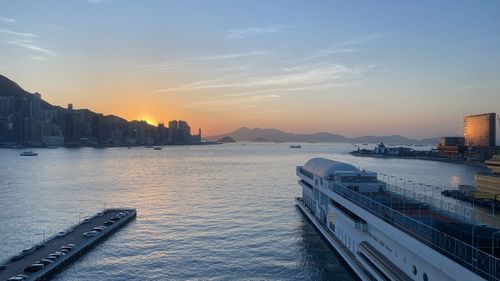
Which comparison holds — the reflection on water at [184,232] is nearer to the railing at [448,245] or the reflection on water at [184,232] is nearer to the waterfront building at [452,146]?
the railing at [448,245]

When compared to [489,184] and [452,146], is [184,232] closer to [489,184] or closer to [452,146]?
[489,184]

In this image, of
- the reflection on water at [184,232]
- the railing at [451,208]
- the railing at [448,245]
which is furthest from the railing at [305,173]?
the railing at [448,245]

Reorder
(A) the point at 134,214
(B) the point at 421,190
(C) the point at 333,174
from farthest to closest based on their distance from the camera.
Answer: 1. (B) the point at 421,190
2. (A) the point at 134,214
3. (C) the point at 333,174

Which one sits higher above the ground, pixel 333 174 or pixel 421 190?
pixel 333 174

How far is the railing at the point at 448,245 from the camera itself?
41.2 ft

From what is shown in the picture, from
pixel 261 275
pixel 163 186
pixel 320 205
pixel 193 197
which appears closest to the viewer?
pixel 261 275

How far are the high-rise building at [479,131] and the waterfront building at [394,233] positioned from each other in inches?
6067

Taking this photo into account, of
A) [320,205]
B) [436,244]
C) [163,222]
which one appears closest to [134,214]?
A: [163,222]

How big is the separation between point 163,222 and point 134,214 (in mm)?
4321

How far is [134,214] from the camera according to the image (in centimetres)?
4131

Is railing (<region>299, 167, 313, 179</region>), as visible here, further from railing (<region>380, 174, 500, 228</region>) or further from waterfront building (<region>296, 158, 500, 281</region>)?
railing (<region>380, 174, 500, 228</region>)

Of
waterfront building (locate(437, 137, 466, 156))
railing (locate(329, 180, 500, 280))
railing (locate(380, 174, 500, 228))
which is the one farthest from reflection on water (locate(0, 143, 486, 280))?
waterfront building (locate(437, 137, 466, 156))

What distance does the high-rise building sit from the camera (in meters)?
168

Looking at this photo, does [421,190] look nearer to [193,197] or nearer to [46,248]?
[193,197]
